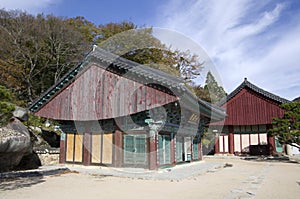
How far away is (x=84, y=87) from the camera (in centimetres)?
1183

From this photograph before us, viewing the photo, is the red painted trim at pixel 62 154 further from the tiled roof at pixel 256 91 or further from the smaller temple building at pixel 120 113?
the tiled roof at pixel 256 91

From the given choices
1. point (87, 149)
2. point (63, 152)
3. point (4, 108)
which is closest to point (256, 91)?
point (87, 149)

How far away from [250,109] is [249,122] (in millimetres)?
1160

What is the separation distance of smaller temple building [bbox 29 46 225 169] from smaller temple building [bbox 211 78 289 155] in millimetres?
9842

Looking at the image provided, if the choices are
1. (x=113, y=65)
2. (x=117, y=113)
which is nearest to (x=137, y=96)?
(x=117, y=113)

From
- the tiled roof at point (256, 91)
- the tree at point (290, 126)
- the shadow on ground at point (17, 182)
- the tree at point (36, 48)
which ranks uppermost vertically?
the tree at point (36, 48)

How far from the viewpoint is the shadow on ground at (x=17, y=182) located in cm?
702

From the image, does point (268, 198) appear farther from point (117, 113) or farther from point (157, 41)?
point (157, 41)

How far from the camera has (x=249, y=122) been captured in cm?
2120

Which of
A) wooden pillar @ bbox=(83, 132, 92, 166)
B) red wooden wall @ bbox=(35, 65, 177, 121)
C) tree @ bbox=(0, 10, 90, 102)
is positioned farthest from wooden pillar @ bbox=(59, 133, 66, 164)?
tree @ bbox=(0, 10, 90, 102)

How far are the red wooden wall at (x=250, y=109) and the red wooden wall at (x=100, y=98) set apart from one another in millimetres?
14161

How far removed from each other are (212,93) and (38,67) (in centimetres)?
2103

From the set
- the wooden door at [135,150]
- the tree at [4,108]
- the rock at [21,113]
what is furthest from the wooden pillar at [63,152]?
the tree at [4,108]

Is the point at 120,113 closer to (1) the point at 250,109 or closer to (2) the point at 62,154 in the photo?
(2) the point at 62,154
